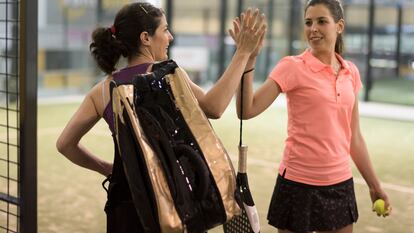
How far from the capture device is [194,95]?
191 centimetres

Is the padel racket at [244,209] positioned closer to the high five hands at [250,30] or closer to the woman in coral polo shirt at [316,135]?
the high five hands at [250,30]

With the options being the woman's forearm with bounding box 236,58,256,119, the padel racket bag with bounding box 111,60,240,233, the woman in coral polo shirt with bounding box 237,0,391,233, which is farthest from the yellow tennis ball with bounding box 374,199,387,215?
the padel racket bag with bounding box 111,60,240,233

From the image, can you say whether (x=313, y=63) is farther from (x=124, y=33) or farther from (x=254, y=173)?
(x=254, y=173)

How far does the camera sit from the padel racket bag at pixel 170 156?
5.69ft

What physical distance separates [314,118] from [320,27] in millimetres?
367

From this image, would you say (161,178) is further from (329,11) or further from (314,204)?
(329,11)

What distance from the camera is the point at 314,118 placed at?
2406mm

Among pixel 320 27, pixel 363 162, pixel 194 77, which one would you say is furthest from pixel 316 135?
pixel 194 77

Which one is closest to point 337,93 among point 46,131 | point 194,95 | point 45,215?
point 194,95

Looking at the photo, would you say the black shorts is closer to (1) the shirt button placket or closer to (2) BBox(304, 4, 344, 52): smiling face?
(1) the shirt button placket

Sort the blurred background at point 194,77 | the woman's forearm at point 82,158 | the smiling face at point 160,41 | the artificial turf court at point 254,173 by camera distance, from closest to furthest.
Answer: the smiling face at point 160,41, the woman's forearm at point 82,158, the blurred background at point 194,77, the artificial turf court at point 254,173

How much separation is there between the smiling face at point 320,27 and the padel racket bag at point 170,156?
2.61ft

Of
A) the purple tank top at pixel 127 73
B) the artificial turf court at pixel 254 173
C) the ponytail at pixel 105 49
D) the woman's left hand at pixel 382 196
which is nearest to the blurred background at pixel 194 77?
the artificial turf court at pixel 254 173

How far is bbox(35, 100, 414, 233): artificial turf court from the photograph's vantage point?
4375 millimetres
